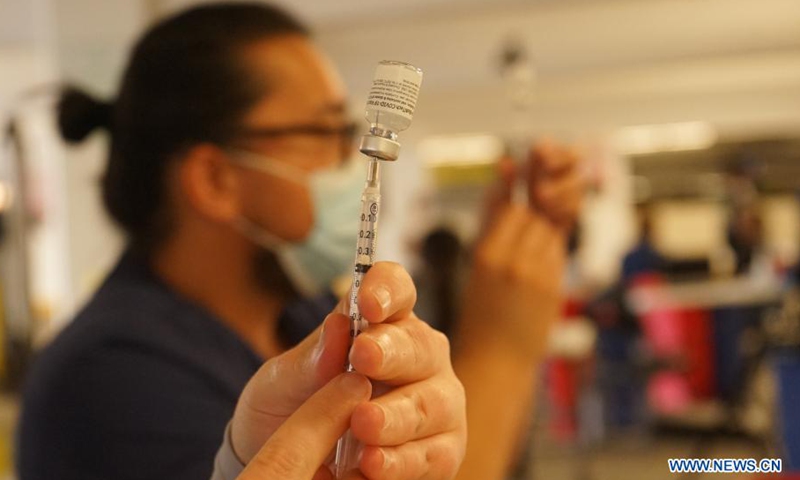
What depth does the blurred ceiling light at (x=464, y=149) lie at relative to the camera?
0.72 metres

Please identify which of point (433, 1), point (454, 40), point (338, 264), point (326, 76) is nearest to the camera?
point (326, 76)

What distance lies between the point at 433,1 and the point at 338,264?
1.92 meters

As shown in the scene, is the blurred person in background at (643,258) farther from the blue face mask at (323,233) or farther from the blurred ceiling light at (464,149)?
the blue face mask at (323,233)

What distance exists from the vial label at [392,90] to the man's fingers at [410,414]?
8cm

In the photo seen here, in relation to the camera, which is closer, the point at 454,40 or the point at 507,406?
the point at 507,406

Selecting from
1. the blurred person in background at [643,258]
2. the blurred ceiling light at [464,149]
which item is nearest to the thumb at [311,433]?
the blurred ceiling light at [464,149]

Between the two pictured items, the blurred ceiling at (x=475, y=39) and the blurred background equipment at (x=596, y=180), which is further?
the blurred ceiling at (x=475, y=39)

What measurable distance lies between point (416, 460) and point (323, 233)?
0.45 meters

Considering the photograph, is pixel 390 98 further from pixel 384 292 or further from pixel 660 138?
pixel 660 138

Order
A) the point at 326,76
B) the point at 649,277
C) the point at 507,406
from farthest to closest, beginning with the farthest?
the point at 649,277 < the point at 326,76 < the point at 507,406

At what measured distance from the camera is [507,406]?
0.50m

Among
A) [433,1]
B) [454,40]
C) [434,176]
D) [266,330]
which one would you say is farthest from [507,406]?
[434,176]

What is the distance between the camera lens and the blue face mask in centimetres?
63

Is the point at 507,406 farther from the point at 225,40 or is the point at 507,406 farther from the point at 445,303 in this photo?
the point at 445,303
